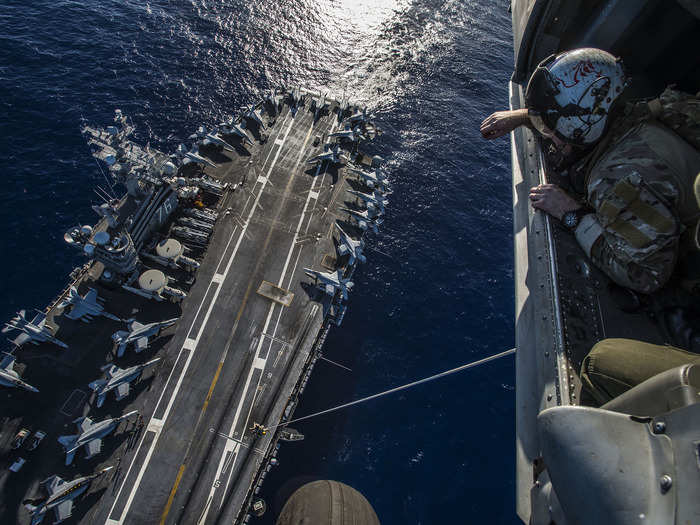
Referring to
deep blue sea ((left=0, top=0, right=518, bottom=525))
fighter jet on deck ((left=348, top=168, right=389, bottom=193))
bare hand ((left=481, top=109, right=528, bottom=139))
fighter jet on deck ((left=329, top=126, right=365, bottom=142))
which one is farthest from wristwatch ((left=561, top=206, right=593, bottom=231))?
fighter jet on deck ((left=329, top=126, right=365, bottom=142))

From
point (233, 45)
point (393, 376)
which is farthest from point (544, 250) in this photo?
point (233, 45)

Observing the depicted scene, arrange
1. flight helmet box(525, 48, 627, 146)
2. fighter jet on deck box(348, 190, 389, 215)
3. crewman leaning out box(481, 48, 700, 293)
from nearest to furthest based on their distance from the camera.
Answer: crewman leaning out box(481, 48, 700, 293) → flight helmet box(525, 48, 627, 146) → fighter jet on deck box(348, 190, 389, 215)

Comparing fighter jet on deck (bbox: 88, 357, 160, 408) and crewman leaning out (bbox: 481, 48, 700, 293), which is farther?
fighter jet on deck (bbox: 88, 357, 160, 408)

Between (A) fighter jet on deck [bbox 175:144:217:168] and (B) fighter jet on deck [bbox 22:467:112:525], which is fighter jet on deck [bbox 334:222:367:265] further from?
(B) fighter jet on deck [bbox 22:467:112:525]

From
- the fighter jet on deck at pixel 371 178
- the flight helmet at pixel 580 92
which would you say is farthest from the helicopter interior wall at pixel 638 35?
the fighter jet on deck at pixel 371 178

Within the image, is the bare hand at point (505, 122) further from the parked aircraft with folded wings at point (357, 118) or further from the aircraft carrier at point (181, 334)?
the parked aircraft with folded wings at point (357, 118)
